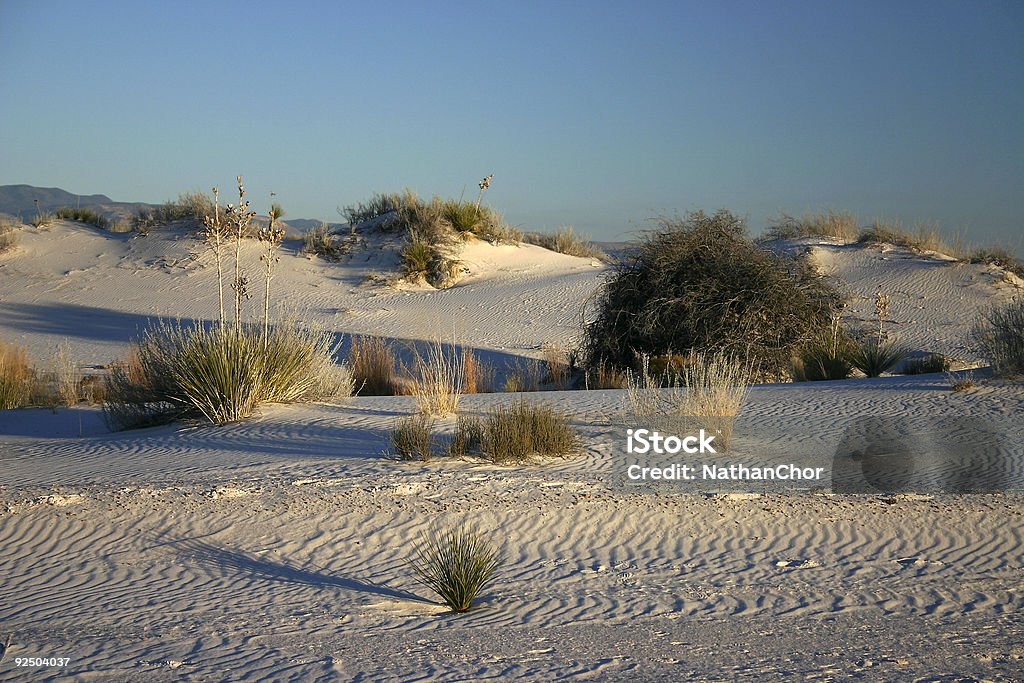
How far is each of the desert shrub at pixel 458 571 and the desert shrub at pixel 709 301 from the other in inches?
377

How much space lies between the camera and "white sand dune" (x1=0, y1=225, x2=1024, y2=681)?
5.30 m

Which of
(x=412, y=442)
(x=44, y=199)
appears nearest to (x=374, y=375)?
(x=412, y=442)

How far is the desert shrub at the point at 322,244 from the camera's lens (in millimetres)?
31703

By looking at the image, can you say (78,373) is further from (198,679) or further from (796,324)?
(198,679)

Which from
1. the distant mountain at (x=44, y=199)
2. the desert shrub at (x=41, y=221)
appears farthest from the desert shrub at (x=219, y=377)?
the distant mountain at (x=44, y=199)

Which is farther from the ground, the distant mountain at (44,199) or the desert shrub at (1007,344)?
the distant mountain at (44,199)

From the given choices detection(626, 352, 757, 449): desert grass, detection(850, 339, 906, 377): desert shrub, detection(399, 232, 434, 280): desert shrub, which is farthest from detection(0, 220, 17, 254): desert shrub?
detection(626, 352, 757, 449): desert grass

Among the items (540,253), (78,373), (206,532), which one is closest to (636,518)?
(206,532)

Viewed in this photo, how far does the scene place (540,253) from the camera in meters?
33.1

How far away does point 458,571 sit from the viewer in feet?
20.5

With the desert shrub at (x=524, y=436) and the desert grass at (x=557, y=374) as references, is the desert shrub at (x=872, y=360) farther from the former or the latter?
the desert shrub at (x=524, y=436)

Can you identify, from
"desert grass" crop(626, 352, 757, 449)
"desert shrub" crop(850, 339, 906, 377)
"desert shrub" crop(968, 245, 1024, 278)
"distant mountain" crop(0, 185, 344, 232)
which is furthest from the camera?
"distant mountain" crop(0, 185, 344, 232)

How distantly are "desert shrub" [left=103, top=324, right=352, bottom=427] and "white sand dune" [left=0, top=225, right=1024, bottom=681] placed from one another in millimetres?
372

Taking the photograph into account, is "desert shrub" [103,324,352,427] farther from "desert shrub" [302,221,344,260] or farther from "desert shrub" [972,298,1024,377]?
"desert shrub" [302,221,344,260]
